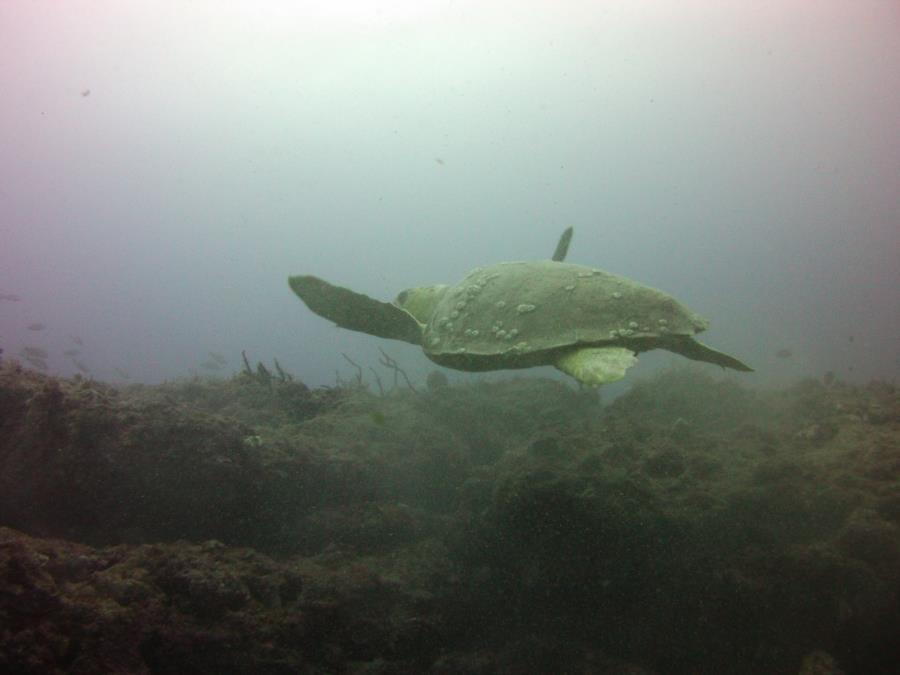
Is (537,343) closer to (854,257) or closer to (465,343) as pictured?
(465,343)

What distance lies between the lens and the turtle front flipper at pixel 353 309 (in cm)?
458

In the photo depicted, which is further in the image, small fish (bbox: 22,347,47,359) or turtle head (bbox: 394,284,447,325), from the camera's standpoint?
small fish (bbox: 22,347,47,359)

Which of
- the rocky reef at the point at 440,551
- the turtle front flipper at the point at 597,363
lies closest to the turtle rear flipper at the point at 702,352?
the turtle front flipper at the point at 597,363

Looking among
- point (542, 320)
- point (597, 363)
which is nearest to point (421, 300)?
point (542, 320)

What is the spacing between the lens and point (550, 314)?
157 inches

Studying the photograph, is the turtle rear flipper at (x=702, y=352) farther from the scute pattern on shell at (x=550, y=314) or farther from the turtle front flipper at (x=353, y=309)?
the turtle front flipper at (x=353, y=309)

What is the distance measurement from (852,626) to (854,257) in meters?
119

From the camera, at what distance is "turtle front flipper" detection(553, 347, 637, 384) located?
3.25 m

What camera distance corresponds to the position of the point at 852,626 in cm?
356

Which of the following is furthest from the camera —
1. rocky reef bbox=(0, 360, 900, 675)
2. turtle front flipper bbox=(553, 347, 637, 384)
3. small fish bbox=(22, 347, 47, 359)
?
small fish bbox=(22, 347, 47, 359)

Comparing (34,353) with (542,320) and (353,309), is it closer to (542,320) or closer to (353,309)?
(353,309)

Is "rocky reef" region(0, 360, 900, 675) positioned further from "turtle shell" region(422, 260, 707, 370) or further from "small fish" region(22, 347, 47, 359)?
"small fish" region(22, 347, 47, 359)

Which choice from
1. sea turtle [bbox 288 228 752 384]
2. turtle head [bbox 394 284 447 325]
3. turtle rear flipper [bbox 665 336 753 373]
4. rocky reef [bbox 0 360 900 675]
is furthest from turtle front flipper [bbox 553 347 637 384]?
turtle head [bbox 394 284 447 325]

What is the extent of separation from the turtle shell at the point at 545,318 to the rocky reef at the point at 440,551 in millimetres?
1336
